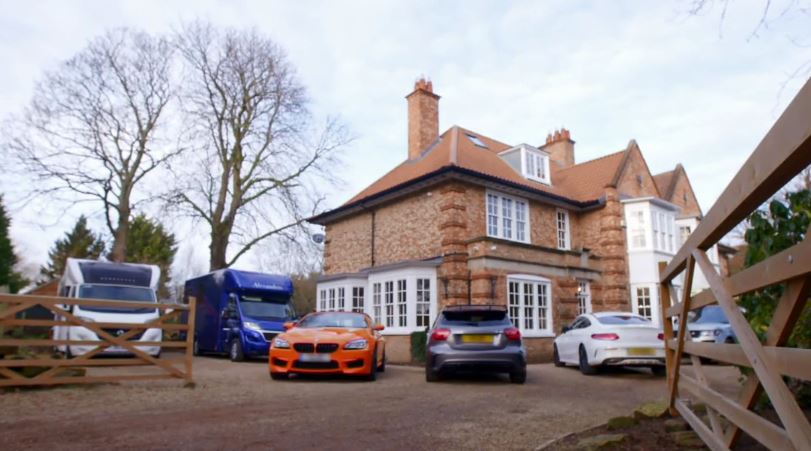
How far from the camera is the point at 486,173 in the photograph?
2020 centimetres

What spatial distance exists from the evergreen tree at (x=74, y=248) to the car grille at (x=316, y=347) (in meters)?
41.3

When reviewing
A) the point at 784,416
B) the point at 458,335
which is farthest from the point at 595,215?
the point at 784,416

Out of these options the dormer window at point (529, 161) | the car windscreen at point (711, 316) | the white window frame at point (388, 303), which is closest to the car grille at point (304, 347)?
the white window frame at point (388, 303)

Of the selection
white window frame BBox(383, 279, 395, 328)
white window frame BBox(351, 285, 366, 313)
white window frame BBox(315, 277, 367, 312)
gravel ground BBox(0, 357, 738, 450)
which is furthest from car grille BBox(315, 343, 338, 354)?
white window frame BBox(351, 285, 366, 313)

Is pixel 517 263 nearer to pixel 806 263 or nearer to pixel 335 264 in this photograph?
pixel 335 264

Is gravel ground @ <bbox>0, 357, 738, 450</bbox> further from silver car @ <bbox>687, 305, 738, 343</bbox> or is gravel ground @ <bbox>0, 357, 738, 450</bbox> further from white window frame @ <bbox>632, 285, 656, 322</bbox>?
white window frame @ <bbox>632, 285, 656, 322</bbox>

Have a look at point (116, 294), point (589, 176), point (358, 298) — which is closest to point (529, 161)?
point (589, 176)

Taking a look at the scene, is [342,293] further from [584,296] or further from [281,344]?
[281,344]

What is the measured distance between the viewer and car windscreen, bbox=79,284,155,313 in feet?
51.6

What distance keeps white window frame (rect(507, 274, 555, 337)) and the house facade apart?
0.14 ft

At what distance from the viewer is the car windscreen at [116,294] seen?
1572 centimetres

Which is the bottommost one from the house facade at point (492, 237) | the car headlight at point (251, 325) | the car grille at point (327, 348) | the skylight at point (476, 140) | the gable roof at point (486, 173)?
the car grille at point (327, 348)

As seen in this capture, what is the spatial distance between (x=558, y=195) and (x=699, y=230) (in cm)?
1925

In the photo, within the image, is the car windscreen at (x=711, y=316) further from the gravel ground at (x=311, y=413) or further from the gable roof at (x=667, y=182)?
the gable roof at (x=667, y=182)
